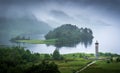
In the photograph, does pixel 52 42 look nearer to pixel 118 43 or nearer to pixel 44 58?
pixel 44 58

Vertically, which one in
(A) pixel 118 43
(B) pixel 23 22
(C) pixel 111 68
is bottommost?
(C) pixel 111 68

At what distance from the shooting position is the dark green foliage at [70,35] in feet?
25.1

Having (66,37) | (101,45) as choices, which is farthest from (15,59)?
(101,45)

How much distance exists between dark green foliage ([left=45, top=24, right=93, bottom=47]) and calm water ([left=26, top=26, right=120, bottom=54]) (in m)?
0.11

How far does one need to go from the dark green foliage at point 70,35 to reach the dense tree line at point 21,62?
558 millimetres

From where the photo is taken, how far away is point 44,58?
298 inches

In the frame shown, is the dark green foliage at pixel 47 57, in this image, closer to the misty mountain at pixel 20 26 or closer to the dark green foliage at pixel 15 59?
the dark green foliage at pixel 15 59

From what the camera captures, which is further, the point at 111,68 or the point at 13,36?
the point at 13,36

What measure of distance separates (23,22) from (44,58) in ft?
3.11

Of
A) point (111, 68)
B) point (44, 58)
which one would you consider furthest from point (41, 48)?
point (111, 68)

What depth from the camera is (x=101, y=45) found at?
7625 millimetres

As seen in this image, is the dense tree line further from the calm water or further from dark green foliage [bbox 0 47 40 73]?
the calm water

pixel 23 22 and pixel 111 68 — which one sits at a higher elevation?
pixel 23 22

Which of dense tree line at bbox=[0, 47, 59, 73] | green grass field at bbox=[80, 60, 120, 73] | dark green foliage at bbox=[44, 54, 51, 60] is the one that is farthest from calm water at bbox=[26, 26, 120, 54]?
green grass field at bbox=[80, 60, 120, 73]
